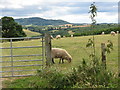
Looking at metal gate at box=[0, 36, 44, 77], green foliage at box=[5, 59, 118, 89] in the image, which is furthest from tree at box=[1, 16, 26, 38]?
green foliage at box=[5, 59, 118, 89]

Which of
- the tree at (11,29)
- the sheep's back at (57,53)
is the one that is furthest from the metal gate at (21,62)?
the tree at (11,29)

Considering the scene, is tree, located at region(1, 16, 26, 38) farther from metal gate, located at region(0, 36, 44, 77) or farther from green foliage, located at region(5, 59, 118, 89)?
green foliage, located at region(5, 59, 118, 89)

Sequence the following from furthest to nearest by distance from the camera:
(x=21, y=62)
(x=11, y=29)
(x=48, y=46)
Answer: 1. (x=11, y=29)
2. (x=21, y=62)
3. (x=48, y=46)

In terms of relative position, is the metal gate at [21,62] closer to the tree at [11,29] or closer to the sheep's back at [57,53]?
the sheep's back at [57,53]

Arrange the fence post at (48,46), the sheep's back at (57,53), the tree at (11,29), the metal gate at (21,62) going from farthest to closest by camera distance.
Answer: the tree at (11,29)
the sheep's back at (57,53)
the fence post at (48,46)
the metal gate at (21,62)

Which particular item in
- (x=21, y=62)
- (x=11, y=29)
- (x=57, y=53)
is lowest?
(x=21, y=62)

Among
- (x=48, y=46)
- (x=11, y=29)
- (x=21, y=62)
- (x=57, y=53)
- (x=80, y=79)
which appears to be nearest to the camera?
(x=80, y=79)

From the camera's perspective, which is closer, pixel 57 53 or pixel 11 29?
pixel 57 53

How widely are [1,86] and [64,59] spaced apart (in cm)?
763

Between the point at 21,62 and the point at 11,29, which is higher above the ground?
the point at 11,29

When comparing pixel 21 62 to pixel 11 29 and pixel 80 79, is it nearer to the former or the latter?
pixel 80 79

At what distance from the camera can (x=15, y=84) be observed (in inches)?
302

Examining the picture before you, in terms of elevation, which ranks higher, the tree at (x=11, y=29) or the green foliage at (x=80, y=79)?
the tree at (x=11, y=29)

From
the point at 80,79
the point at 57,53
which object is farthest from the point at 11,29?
the point at 80,79
